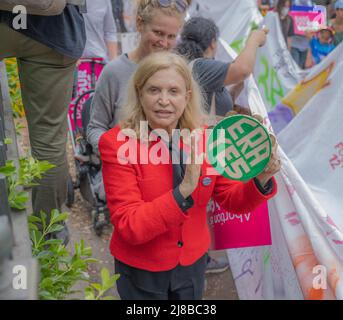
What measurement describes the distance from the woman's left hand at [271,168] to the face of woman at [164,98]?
1.27 feet

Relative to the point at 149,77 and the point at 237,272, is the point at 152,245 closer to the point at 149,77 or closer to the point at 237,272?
the point at 149,77

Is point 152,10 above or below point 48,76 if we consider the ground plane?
above

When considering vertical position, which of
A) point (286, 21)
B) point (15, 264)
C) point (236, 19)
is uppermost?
point (286, 21)

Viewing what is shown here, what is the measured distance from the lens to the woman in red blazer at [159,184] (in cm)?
185

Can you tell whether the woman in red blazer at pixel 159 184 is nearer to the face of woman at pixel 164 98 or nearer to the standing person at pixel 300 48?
the face of woman at pixel 164 98

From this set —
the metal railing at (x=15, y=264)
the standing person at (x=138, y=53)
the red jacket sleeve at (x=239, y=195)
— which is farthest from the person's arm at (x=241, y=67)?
the metal railing at (x=15, y=264)

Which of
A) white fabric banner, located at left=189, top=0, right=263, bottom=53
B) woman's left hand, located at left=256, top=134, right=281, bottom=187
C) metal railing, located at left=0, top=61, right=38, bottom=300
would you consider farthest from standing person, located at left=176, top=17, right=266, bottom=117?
white fabric banner, located at left=189, top=0, right=263, bottom=53

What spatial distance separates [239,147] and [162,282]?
649mm

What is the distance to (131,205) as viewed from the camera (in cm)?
183

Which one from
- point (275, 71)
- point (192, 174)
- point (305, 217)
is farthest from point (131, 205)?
point (275, 71)

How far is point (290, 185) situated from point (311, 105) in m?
0.97

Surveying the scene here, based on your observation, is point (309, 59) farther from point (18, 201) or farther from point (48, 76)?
point (18, 201)

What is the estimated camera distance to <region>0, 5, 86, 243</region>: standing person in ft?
7.56

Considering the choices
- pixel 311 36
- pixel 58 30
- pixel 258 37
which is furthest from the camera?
pixel 311 36
